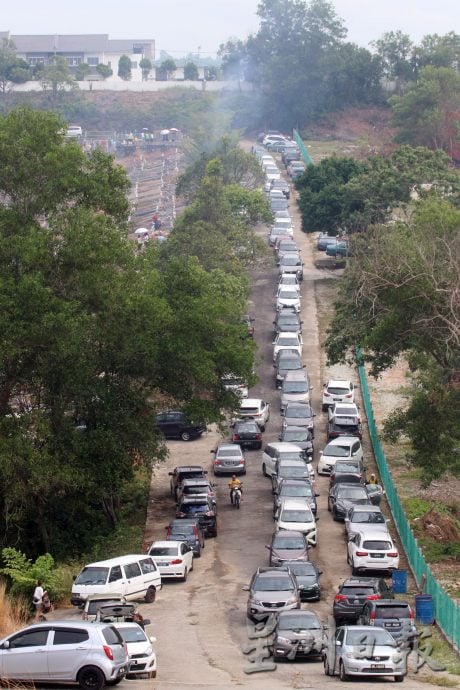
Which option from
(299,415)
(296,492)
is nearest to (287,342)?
(299,415)

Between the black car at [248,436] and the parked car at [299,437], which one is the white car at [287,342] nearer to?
the black car at [248,436]

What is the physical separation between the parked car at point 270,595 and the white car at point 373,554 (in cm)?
427

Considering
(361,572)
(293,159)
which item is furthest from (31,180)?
(293,159)

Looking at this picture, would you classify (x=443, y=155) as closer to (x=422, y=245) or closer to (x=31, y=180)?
(x=422, y=245)

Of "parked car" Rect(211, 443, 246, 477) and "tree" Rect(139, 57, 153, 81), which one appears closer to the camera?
"parked car" Rect(211, 443, 246, 477)

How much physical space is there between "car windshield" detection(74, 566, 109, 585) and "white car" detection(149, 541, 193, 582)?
307cm

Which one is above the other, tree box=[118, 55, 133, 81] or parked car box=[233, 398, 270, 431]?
tree box=[118, 55, 133, 81]

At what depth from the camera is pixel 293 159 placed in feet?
360

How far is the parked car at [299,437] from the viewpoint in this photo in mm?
48812

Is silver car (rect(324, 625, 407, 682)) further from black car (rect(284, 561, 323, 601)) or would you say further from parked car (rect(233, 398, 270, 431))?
parked car (rect(233, 398, 270, 431))

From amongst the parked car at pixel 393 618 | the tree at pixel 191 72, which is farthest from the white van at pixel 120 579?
the tree at pixel 191 72

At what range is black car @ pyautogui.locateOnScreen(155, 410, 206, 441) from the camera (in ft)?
173

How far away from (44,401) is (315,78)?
8545 cm

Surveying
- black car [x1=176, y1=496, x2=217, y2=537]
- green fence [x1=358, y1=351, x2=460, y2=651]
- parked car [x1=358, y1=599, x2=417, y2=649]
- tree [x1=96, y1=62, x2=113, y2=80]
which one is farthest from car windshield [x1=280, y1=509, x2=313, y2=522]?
tree [x1=96, y1=62, x2=113, y2=80]
